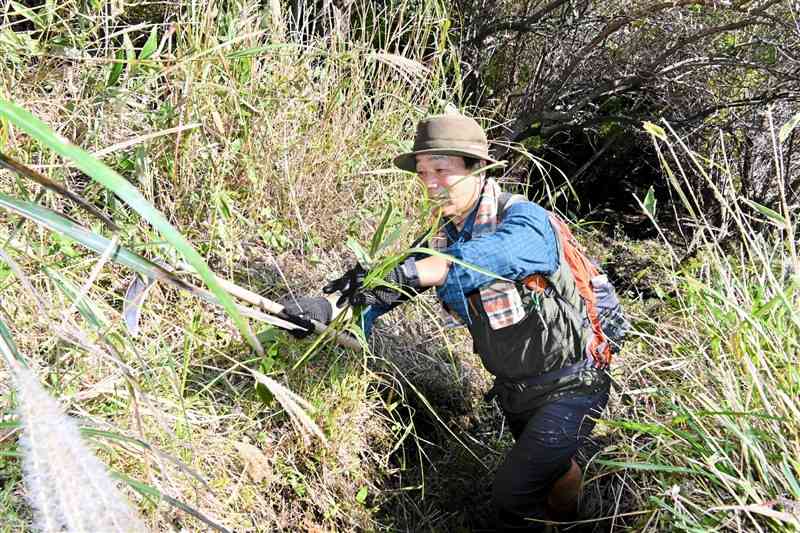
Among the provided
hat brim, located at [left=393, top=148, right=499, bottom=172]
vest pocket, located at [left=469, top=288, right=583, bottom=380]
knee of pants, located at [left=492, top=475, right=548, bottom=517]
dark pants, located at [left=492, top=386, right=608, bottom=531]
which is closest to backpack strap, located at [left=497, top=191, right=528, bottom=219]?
hat brim, located at [left=393, top=148, right=499, bottom=172]

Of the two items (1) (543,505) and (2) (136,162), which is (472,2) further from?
(1) (543,505)

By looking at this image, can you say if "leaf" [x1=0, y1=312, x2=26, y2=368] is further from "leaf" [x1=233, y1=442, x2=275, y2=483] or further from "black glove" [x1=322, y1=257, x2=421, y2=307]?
"leaf" [x1=233, y1=442, x2=275, y2=483]

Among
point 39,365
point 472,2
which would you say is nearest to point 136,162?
point 39,365

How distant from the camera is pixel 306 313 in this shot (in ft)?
6.63

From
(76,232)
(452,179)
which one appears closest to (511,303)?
(452,179)

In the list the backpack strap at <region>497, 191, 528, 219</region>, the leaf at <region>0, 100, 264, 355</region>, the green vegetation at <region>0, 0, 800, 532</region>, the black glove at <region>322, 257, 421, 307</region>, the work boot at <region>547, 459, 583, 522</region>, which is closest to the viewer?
the leaf at <region>0, 100, 264, 355</region>

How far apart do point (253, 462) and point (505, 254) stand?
1.04 metres

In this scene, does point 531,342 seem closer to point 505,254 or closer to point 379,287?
point 505,254

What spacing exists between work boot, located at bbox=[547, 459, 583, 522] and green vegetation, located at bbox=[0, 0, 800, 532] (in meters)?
0.11

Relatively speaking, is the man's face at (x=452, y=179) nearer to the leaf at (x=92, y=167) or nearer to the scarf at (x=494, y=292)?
the scarf at (x=494, y=292)

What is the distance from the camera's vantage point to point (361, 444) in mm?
2568

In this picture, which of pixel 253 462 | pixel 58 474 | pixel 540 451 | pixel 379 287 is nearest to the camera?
pixel 58 474

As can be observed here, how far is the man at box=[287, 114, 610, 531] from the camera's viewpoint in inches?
80.0

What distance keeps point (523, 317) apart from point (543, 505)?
874 millimetres
